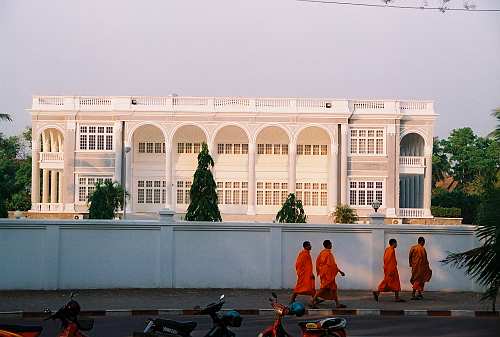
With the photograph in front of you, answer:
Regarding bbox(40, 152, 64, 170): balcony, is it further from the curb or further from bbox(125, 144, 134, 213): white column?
the curb

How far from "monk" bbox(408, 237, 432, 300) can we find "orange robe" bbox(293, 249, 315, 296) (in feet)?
8.40

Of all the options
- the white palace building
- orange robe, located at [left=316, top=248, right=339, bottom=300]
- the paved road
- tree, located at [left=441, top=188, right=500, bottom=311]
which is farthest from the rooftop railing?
tree, located at [left=441, top=188, right=500, bottom=311]

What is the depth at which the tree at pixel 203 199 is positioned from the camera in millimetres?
32875

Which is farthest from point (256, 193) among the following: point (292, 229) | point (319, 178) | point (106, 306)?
point (106, 306)

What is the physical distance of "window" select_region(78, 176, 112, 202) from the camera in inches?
2106

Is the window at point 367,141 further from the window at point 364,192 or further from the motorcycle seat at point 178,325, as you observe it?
the motorcycle seat at point 178,325

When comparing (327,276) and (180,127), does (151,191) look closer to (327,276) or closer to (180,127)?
(180,127)

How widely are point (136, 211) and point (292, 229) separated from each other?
1433 inches

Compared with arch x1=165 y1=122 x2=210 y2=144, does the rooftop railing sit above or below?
above

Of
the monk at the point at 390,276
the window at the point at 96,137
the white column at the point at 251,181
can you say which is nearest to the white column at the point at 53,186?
the window at the point at 96,137

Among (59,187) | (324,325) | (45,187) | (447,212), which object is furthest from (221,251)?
(59,187)

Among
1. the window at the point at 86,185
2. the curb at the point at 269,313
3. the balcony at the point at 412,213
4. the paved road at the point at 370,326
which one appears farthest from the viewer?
the window at the point at 86,185

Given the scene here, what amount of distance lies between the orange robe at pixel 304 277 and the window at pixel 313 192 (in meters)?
38.3

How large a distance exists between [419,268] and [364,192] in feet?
120
